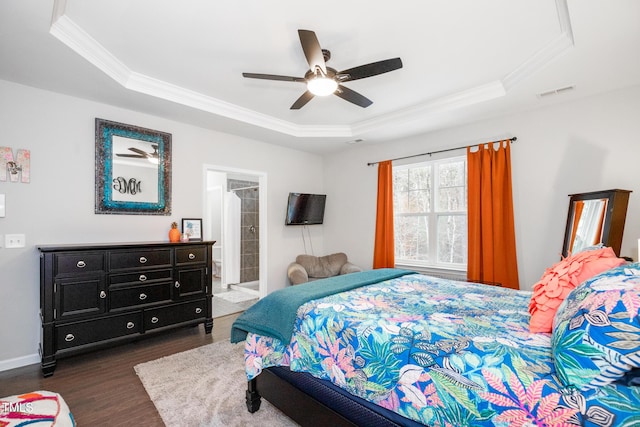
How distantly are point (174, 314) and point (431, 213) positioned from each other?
3635 mm

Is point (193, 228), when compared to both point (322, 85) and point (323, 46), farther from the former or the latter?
point (323, 46)

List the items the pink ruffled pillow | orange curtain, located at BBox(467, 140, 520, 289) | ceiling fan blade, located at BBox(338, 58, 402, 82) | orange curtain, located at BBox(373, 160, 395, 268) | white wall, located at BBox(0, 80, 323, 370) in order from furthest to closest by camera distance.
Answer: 1. orange curtain, located at BBox(373, 160, 395, 268)
2. orange curtain, located at BBox(467, 140, 520, 289)
3. white wall, located at BBox(0, 80, 323, 370)
4. ceiling fan blade, located at BBox(338, 58, 402, 82)
5. the pink ruffled pillow

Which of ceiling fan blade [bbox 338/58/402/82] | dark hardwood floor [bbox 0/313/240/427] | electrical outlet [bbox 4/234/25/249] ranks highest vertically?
ceiling fan blade [bbox 338/58/402/82]

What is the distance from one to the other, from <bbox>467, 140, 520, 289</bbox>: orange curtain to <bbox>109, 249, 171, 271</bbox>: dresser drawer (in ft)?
12.1

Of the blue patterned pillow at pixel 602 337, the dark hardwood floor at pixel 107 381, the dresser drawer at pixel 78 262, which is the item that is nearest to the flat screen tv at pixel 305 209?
the dark hardwood floor at pixel 107 381

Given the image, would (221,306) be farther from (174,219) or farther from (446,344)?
(446,344)

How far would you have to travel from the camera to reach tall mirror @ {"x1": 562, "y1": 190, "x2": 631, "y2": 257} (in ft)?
8.92

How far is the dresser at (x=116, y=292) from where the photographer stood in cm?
273

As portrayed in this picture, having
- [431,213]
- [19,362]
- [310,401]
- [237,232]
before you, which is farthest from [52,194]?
[431,213]

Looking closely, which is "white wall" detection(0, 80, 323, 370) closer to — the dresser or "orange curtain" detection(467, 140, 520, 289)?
the dresser

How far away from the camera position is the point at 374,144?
16.7 feet

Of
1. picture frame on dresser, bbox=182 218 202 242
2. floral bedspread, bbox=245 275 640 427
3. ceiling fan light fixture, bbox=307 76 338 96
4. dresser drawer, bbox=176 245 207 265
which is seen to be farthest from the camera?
picture frame on dresser, bbox=182 218 202 242

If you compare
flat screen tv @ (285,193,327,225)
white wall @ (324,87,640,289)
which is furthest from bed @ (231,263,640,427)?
flat screen tv @ (285,193,327,225)

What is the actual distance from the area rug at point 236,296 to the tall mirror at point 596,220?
14.9 feet
